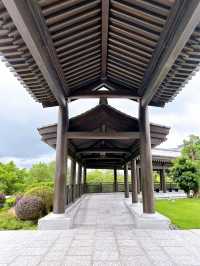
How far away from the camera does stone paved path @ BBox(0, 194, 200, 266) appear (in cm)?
309

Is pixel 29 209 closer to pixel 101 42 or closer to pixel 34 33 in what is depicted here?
pixel 101 42

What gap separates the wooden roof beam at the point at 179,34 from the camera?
264 centimetres

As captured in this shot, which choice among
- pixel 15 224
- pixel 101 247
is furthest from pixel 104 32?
pixel 15 224

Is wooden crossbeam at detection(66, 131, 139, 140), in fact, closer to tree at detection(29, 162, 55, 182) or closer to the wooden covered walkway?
the wooden covered walkway

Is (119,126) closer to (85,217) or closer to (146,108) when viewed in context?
(146,108)

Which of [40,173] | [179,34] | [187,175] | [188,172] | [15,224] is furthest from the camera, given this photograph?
[40,173]

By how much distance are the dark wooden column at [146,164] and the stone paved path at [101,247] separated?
745 mm

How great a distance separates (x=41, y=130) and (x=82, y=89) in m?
2.09

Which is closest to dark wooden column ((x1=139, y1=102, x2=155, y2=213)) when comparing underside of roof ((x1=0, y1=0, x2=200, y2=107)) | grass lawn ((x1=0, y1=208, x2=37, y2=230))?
underside of roof ((x1=0, y1=0, x2=200, y2=107))

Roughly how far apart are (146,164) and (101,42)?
3113mm

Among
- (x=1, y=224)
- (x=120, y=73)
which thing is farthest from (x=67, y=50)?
(x=1, y=224)

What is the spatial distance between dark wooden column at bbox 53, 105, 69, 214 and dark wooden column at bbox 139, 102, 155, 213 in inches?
80.1

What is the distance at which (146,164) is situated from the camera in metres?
5.55

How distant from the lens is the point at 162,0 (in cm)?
304
